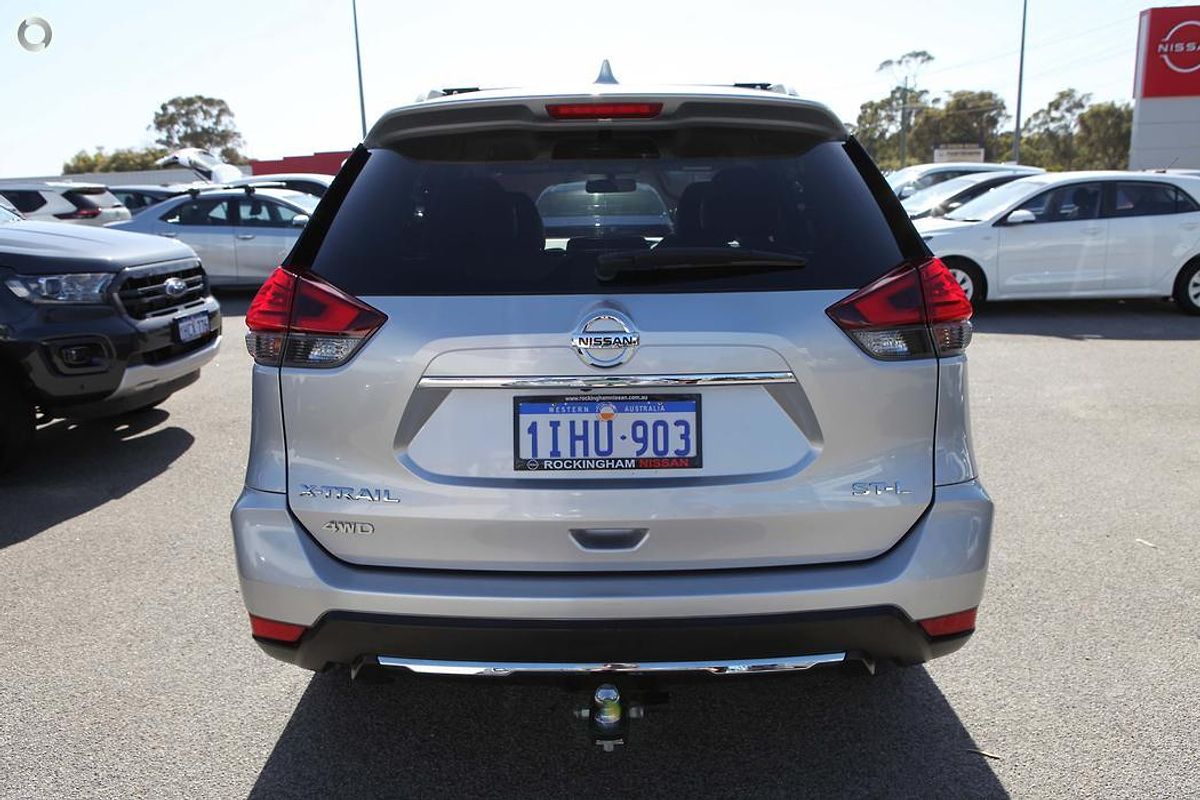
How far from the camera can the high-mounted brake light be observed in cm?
235

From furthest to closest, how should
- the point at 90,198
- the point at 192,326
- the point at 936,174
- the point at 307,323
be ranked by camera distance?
the point at 936,174, the point at 90,198, the point at 192,326, the point at 307,323

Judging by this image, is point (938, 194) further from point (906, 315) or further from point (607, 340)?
point (607, 340)

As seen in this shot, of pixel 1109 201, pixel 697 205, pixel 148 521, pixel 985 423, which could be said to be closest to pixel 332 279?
pixel 697 205

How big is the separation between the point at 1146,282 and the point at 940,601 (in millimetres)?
10519

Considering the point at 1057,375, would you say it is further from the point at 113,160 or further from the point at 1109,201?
the point at 113,160

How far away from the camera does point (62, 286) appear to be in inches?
209

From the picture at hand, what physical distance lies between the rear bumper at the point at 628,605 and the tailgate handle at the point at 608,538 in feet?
0.22

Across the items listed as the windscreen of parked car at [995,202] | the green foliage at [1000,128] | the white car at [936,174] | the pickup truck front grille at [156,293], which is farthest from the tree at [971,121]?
the pickup truck front grille at [156,293]

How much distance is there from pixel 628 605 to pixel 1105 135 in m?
71.1

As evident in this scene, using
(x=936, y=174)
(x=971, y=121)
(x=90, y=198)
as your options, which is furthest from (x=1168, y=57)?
(x=971, y=121)

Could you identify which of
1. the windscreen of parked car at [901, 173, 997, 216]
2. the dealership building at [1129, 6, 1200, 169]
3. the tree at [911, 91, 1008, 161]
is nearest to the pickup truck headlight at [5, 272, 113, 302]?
the windscreen of parked car at [901, 173, 997, 216]

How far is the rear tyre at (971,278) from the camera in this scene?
11.0 meters

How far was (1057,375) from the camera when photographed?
799 centimetres

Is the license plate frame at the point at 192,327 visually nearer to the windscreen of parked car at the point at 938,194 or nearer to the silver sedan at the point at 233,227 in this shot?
the silver sedan at the point at 233,227
